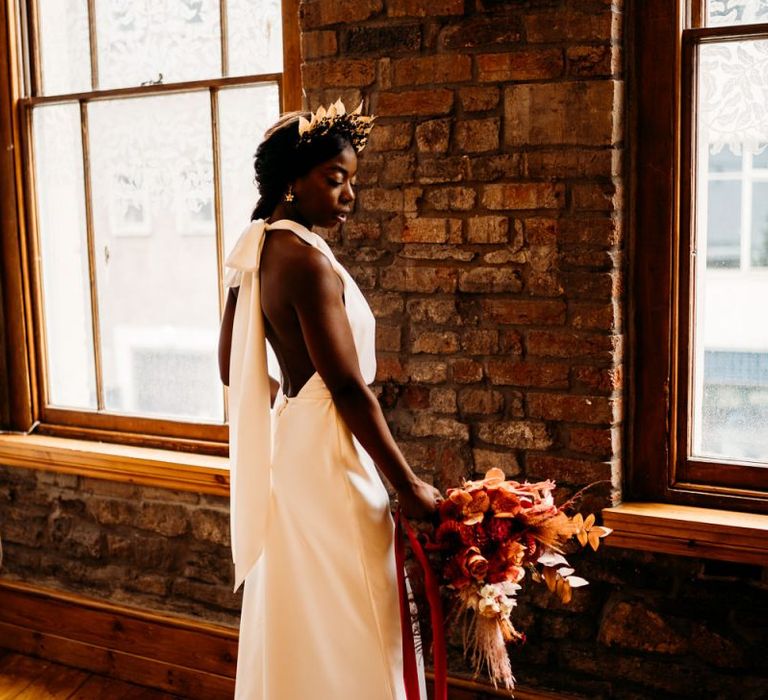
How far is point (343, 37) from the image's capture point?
2.86 m

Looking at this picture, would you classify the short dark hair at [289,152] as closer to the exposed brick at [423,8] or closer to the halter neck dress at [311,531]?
the halter neck dress at [311,531]

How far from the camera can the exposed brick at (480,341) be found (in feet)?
9.00

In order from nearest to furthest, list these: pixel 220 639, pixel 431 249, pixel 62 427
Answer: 1. pixel 431 249
2. pixel 220 639
3. pixel 62 427

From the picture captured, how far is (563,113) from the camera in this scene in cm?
258

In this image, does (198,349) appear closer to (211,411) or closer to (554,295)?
(211,411)

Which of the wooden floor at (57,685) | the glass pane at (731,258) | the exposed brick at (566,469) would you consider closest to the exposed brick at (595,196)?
the glass pane at (731,258)

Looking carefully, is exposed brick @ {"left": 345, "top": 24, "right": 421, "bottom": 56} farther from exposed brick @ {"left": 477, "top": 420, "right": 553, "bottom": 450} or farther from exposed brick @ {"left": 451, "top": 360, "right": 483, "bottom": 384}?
exposed brick @ {"left": 477, "top": 420, "right": 553, "bottom": 450}

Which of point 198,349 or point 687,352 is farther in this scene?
point 198,349

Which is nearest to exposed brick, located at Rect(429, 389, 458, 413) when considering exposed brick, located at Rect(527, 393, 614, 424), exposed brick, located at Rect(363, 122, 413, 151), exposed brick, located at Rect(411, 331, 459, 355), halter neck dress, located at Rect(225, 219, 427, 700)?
exposed brick, located at Rect(411, 331, 459, 355)

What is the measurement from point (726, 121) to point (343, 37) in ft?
3.62

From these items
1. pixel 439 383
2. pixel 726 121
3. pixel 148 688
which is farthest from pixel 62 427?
pixel 726 121

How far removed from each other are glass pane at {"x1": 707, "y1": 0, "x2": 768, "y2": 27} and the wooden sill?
4.19ft

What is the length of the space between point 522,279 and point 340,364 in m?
0.70

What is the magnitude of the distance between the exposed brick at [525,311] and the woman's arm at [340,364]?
1.96 feet
